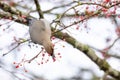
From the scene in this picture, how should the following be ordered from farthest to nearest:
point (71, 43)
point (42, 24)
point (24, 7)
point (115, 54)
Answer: point (24, 7) < point (115, 54) < point (71, 43) < point (42, 24)

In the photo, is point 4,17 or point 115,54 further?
point 115,54

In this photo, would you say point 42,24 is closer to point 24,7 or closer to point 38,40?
point 38,40

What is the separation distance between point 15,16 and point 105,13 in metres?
0.93

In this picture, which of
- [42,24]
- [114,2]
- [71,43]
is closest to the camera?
[42,24]

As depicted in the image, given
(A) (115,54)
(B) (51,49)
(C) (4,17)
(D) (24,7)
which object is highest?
(D) (24,7)

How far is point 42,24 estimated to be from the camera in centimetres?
292

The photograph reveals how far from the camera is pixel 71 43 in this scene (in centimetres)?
387

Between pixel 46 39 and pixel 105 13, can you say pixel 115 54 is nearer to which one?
pixel 105 13

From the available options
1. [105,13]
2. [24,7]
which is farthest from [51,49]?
[24,7]

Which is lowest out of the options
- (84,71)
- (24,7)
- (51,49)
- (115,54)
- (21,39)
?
(51,49)

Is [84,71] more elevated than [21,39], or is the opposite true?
[84,71]

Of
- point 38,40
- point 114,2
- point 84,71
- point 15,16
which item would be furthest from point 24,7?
point 38,40

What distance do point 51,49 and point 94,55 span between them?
Answer: 1.01 meters

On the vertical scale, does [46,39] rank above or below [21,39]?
below
